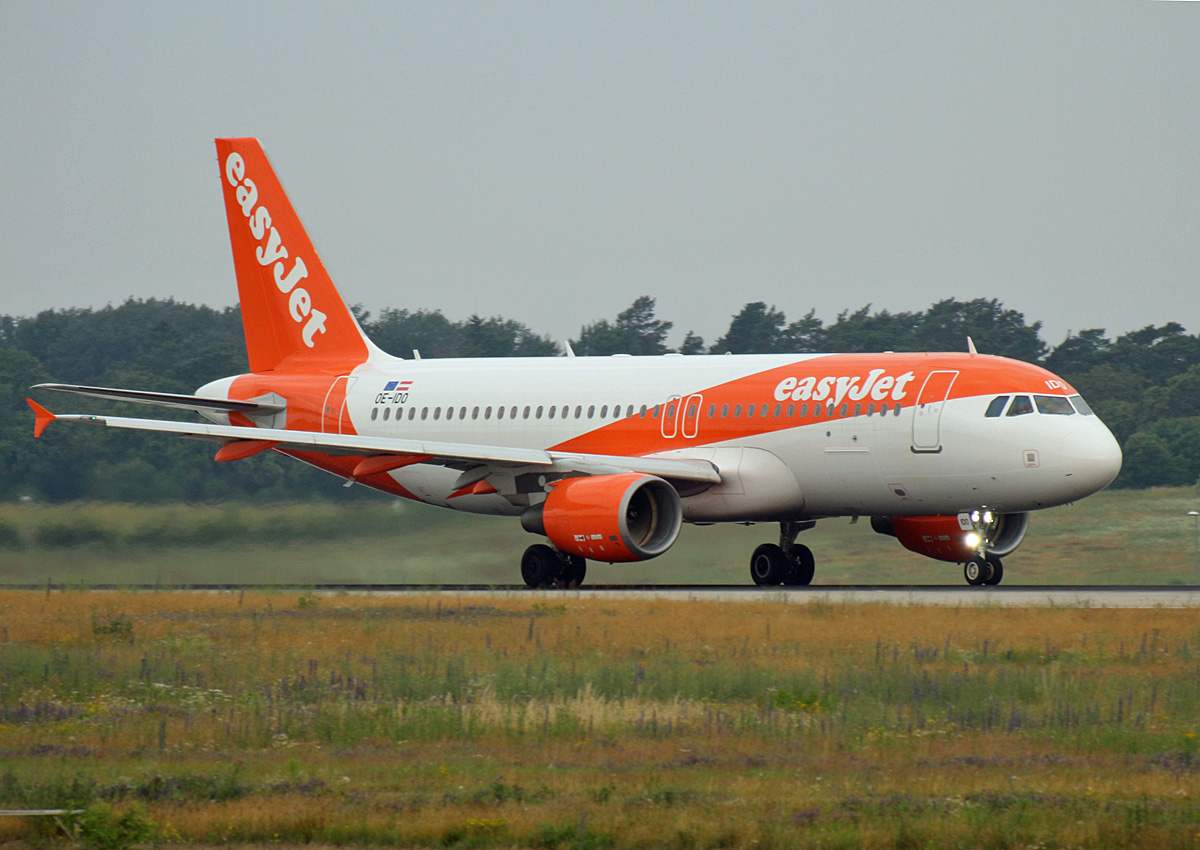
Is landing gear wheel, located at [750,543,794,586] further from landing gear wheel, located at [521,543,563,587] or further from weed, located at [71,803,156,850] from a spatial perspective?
weed, located at [71,803,156,850]

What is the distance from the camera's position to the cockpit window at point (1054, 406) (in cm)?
2478

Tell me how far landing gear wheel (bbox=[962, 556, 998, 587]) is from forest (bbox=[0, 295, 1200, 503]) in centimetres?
1219

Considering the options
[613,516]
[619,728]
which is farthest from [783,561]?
[619,728]

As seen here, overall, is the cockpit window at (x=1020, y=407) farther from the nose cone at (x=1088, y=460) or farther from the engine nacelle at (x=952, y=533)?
the engine nacelle at (x=952, y=533)

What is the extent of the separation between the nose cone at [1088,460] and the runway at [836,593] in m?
1.66

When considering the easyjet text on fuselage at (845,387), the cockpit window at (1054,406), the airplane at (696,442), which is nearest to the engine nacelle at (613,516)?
the airplane at (696,442)

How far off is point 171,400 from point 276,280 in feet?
15.6

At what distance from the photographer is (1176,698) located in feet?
44.4

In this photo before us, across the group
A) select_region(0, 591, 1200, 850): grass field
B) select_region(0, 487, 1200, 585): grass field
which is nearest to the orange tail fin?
select_region(0, 487, 1200, 585): grass field

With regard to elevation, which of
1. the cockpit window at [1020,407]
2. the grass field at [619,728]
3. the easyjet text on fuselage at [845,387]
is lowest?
the grass field at [619,728]

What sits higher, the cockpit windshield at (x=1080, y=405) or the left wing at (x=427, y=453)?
the cockpit windshield at (x=1080, y=405)

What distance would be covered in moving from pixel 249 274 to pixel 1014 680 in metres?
23.5

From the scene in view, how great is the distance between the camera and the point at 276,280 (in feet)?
112

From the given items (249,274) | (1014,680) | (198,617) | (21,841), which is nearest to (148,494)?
(249,274)
